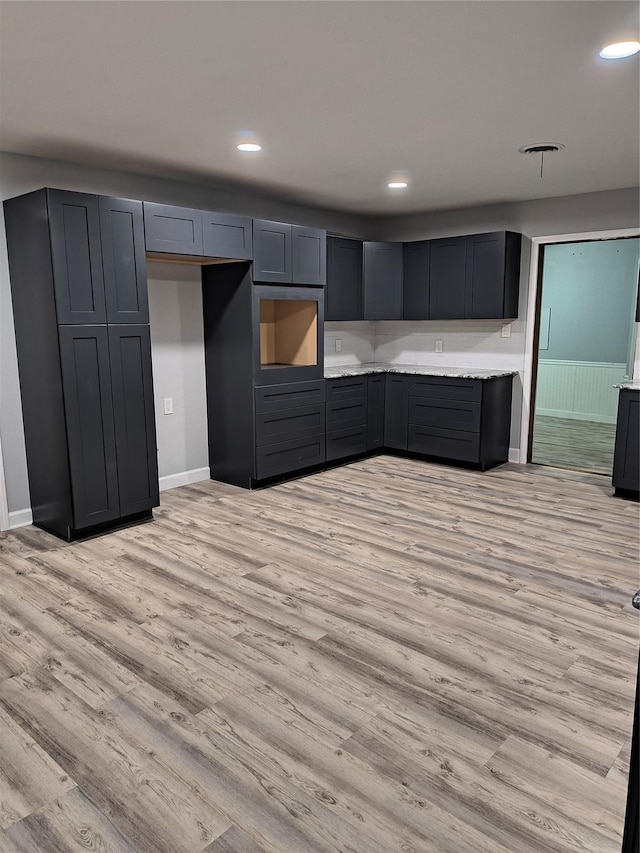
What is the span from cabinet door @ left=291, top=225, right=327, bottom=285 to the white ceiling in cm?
68

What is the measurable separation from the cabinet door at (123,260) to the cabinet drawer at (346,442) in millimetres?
2242

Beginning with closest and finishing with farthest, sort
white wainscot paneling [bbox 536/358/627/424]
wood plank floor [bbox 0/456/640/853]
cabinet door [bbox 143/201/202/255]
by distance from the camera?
wood plank floor [bbox 0/456/640/853] → cabinet door [bbox 143/201/202/255] → white wainscot paneling [bbox 536/358/627/424]

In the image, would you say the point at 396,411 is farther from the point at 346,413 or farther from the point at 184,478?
the point at 184,478

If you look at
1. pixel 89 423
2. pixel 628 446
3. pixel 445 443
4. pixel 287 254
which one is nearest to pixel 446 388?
pixel 445 443

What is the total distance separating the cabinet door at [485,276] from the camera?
5441mm

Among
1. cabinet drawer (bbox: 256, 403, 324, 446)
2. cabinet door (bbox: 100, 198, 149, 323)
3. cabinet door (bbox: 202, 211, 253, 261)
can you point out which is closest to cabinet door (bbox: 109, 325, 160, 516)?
cabinet door (bbox: 100, 198, 149, 323)

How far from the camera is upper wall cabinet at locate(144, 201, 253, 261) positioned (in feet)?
13.1

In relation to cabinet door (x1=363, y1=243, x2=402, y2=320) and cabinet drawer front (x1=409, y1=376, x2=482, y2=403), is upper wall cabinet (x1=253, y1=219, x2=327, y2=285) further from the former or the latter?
cabinet drawer front (x1=409, y1=376, x2=482, y2=403)

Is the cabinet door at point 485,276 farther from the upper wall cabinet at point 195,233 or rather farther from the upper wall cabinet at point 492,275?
the upper wall cabinet at point 195,233

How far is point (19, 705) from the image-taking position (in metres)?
2.24

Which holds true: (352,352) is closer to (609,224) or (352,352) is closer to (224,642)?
(609,224)

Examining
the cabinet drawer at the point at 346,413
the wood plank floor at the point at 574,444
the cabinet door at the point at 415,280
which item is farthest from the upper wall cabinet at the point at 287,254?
the wood plank floor at the point at 574,444

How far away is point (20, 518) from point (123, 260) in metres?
1.88

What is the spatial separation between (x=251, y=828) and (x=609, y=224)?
5140 millimetres
